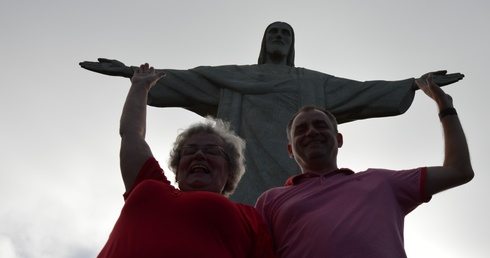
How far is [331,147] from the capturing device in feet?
11.2

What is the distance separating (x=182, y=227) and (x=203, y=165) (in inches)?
22.0

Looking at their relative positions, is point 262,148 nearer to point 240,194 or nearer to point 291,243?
point 240,194

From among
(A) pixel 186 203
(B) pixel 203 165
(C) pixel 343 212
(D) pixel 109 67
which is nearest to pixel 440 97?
(C) pixel 343 212

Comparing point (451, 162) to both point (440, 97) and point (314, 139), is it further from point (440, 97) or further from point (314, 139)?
point (314, 139)

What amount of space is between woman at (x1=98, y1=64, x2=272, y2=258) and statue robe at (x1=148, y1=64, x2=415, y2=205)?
2980 mm

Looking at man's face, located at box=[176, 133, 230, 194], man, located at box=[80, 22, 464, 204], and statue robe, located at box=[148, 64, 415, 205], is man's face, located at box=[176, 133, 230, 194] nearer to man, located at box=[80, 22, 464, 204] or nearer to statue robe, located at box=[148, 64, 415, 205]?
man, located at box=[80, 22, 464, 204]

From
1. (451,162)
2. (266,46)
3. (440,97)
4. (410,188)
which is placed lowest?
(410,188)

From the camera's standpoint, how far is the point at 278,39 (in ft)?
25.7

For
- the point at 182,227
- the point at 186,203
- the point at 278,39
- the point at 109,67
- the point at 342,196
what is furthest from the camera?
the point at 278,39

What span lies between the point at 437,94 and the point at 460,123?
0.28m

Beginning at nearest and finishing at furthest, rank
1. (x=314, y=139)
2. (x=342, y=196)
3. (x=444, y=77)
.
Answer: (x=342, y=196) → (x=314, y=139) → (x=444, y=77)

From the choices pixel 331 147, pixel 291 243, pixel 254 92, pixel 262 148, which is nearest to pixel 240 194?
pixel 262 148

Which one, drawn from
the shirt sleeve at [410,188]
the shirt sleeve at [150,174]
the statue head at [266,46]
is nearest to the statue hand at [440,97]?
the shirt sleeve at [410,188]

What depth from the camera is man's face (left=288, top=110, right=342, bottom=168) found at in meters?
3.37
